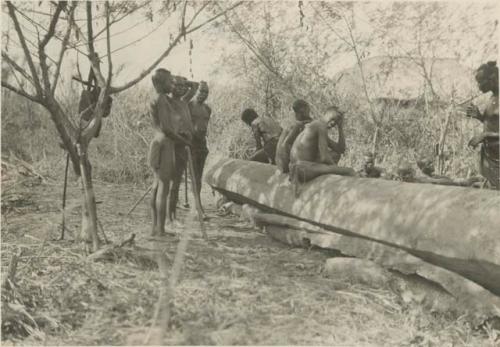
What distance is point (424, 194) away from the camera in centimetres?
427

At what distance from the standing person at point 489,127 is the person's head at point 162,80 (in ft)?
8.67

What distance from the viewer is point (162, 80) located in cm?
541

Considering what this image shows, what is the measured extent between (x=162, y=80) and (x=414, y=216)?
2532mm

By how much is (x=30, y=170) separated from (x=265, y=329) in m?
6.73

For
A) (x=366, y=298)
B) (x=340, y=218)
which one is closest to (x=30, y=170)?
(x=340, y=218)

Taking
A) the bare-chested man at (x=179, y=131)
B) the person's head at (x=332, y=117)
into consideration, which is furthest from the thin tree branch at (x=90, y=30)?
the person's head at (x=332, y=117)

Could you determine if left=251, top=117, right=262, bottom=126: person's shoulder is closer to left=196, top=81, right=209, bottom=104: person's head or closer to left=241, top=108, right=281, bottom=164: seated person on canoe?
left=241, top=108, right=281, bottom=164: seated person on canoe

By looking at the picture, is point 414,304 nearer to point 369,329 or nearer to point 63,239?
point 369,329

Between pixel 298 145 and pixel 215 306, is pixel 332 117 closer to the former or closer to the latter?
pixel 298 145

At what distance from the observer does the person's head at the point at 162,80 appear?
538 centimetres

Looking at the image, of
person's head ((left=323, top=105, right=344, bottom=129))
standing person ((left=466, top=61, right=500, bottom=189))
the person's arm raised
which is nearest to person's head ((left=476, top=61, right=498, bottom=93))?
standing person ((left=466, top=61, right=500, bottom=189))

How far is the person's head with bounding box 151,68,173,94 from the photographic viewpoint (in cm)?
538

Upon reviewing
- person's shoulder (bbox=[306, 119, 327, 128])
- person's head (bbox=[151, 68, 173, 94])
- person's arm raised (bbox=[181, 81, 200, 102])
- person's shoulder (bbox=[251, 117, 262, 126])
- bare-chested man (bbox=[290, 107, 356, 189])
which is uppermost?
person's arm raised (bbox=[181, 81, 200, 102])

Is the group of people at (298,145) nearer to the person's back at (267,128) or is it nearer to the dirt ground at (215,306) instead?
the dirt ground at (215,306)
